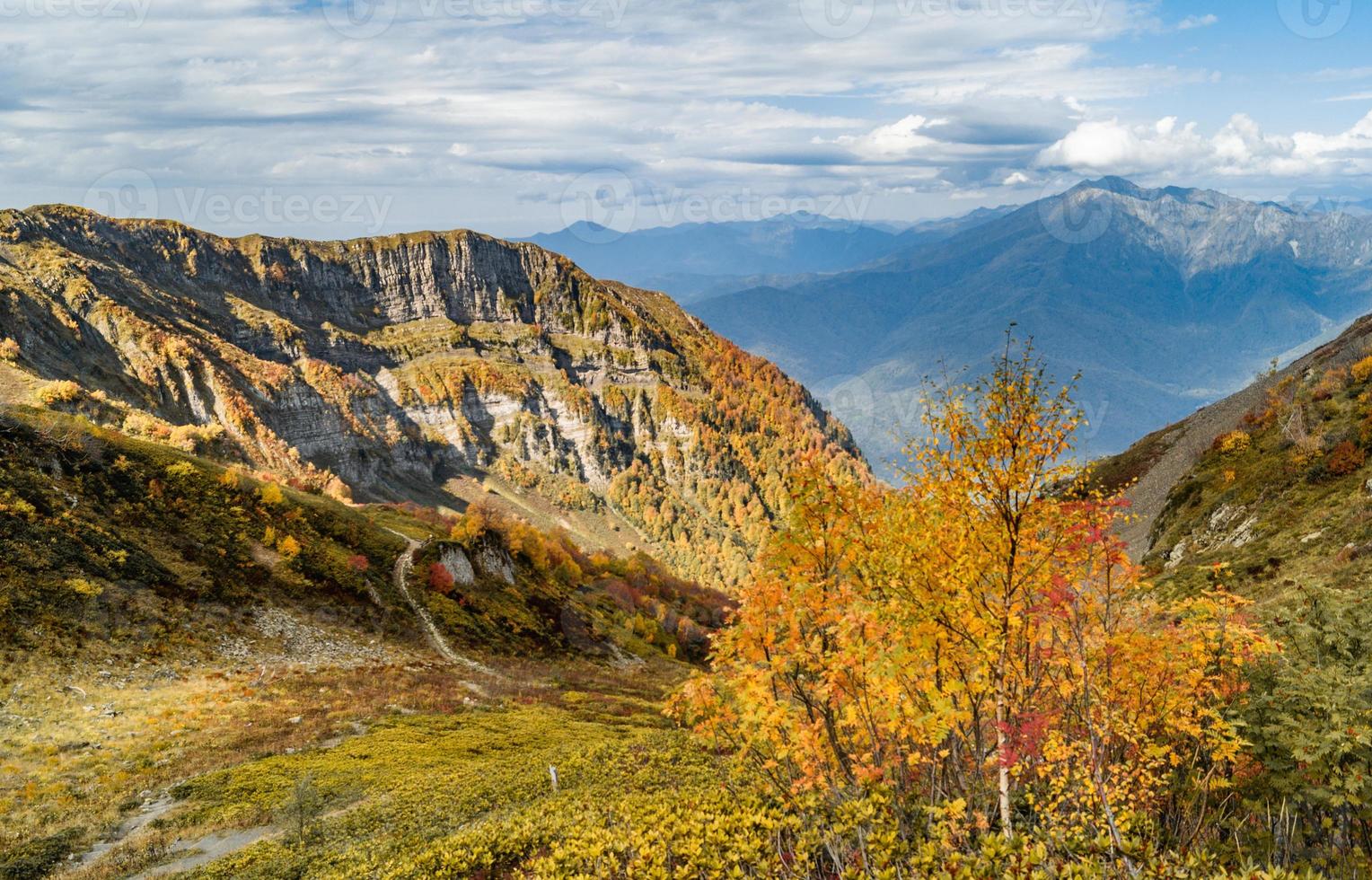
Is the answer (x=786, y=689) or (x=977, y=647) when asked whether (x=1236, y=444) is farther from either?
(x=786, y=689)

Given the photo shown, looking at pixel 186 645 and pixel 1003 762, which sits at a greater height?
pixel 1003 762

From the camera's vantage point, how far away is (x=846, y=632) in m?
13.4

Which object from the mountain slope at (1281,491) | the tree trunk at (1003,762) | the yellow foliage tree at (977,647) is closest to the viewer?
the tree trunk at (1003,762)

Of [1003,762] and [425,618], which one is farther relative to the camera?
[425,618]

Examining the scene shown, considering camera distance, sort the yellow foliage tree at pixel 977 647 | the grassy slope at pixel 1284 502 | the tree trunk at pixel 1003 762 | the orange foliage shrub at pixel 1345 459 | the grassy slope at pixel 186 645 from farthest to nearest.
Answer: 1. the orange foliage shrub at pixel 1345 459
2. the grassy slope at pixel 1284 502
3. the grassy slope at pixel 186 645
4. the yellow foliage tree at pixel 977 647
5. the tree trunk at pixel 1003 762

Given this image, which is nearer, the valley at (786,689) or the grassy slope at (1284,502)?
the valley at (786,689)

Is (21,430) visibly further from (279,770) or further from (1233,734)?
(1233,734)

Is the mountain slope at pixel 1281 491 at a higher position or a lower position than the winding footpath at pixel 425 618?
higher

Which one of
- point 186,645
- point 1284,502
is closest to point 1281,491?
point 1284,502

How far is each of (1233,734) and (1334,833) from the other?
2533 mm

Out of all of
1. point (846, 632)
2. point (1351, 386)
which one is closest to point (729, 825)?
point (846, 632)

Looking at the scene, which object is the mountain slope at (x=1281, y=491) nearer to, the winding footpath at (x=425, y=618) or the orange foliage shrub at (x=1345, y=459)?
the orange foliage shrub at (x=1345, y=459)

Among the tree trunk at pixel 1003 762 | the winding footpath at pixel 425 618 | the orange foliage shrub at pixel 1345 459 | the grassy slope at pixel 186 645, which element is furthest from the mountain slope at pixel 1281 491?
the winding footpath at pixel 425 618

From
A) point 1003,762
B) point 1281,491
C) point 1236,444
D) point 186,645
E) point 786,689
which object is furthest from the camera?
point 1236,444
